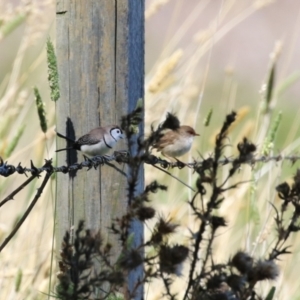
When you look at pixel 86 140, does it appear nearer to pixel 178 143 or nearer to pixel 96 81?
pixel 96 81

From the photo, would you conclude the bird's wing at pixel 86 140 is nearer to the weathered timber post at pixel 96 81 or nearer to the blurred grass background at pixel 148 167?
the weathered timber post at pixel 96 81

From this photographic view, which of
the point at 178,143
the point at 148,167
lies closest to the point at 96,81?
the point at 148,167

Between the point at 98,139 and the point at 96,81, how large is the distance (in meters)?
0.24

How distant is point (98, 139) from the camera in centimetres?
307

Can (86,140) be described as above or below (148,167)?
below

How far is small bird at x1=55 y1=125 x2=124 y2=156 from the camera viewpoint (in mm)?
2973

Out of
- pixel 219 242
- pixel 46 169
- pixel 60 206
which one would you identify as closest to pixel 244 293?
pixel 46 169

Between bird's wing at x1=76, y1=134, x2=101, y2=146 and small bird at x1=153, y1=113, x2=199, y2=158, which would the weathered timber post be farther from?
small bird at x1=153, y1=113, x2=199, y2=158

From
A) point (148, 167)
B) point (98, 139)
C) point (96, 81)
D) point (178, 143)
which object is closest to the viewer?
point (96, 81)

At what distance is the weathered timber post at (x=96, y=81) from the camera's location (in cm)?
296

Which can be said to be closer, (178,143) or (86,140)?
(86,140)

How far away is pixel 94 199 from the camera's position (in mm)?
2992

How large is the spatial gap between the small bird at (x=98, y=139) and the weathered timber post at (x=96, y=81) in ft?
0.10

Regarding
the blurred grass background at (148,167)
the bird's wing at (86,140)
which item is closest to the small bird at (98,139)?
the bird's wing at (86,140)
